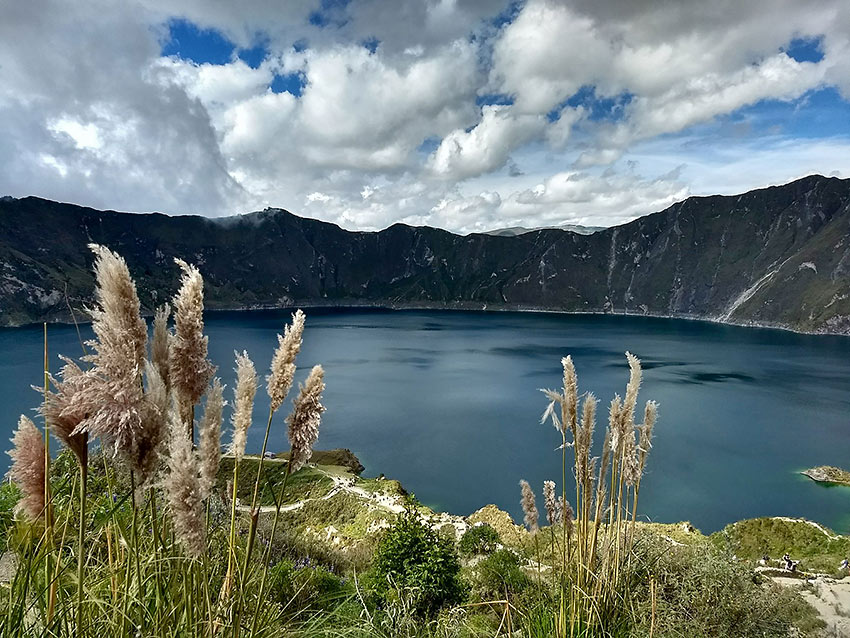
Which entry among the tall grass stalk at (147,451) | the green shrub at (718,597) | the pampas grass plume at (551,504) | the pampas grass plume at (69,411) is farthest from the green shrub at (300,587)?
the green shrub at (718,597)

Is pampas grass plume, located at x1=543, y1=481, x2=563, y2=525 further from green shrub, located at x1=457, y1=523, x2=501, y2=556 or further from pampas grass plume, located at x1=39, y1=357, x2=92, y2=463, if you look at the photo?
green shrub, located at x1=457, y1=523, x2=501, y2=556

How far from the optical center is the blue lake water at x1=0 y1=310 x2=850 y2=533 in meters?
28.2

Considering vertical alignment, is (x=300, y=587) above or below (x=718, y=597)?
above

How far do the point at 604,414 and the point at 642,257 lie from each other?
179 m

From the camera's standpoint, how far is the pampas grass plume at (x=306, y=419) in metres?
1.69

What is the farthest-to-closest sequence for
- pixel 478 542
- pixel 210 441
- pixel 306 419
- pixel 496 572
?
pixel 478 542
pixel 496 572
pixel 306 419
pixel 210 441

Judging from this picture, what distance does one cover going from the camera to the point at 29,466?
5.13 feet

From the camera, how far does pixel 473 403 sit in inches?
1866

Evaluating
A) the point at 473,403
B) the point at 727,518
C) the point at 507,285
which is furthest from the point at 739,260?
the point at 727,518

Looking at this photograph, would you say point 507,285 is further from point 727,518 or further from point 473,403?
point 727,518

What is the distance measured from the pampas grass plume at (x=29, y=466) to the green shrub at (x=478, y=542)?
14.4 m

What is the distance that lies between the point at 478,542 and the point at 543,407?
3135 centimetres

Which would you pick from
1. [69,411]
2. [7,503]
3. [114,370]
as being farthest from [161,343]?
[7,503]

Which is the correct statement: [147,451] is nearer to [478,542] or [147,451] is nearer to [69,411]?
[69,411]
